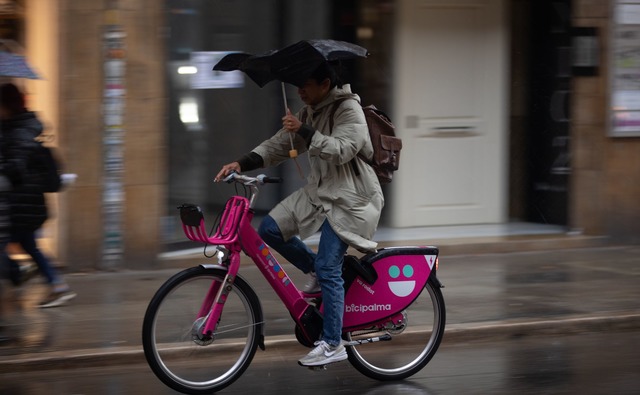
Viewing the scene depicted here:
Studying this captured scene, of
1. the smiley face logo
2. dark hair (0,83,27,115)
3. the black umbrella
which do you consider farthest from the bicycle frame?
dark hair (0,83,27,115)

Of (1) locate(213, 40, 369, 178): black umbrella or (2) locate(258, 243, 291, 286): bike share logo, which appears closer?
(1) locate(213, 40, 369, 178): black umbrella

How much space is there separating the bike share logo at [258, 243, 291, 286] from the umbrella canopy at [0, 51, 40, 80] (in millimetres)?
2126

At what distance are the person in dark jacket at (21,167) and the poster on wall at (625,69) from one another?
639 centimetres

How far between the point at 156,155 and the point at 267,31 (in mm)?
1924

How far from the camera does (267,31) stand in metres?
10.1

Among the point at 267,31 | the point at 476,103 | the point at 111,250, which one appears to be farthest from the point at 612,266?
the point at 111,250

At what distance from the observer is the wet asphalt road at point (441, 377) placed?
580 cm

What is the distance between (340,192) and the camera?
220 inches

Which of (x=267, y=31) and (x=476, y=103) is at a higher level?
(x=267, y=31)

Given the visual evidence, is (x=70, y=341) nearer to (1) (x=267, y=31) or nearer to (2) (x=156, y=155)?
(2) (x=156, y=155)

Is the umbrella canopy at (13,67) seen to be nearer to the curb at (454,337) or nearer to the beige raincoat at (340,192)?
the curb at (454,337)

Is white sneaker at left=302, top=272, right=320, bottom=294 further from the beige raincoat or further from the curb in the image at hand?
the curb

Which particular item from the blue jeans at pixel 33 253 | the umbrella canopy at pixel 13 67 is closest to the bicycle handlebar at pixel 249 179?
the umbrella canopy at pixel 13 67

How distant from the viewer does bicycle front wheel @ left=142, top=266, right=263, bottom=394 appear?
5312mm
